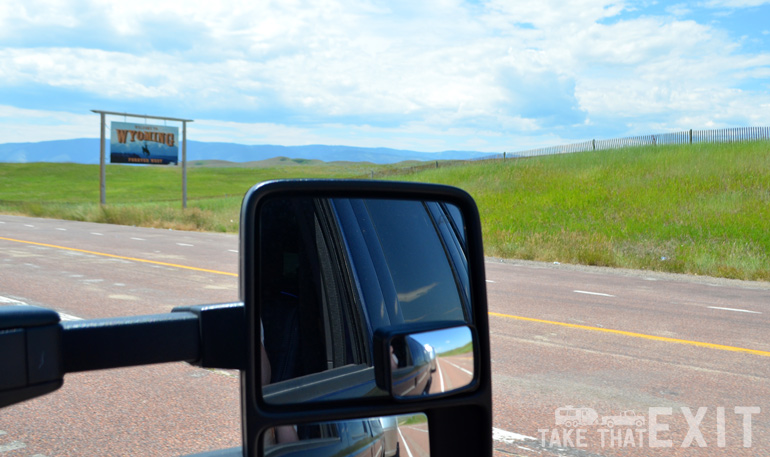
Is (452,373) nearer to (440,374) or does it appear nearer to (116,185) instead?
(440,374)

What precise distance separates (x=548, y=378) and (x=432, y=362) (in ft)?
15.1

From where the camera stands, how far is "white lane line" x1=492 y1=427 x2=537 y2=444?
13.9 ft

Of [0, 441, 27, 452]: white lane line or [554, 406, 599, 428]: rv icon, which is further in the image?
[554, 406, 599, 428]: rv icon

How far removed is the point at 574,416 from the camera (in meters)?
4.73

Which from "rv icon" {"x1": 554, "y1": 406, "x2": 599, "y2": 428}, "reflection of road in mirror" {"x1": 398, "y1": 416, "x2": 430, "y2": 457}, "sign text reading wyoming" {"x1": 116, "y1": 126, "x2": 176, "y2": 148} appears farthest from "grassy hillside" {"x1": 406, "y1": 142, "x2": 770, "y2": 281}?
"reflection of road in mirror" {"x1": 398, "y1": 416, "x2": 430, "y2": 457}

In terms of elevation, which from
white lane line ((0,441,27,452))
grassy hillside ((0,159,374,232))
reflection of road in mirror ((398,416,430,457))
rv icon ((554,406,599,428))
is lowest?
rv icon ((554,406,599,428))

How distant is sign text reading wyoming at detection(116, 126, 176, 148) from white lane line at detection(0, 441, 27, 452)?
35227 millimetres

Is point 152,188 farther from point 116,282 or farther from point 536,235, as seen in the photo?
point 116,282

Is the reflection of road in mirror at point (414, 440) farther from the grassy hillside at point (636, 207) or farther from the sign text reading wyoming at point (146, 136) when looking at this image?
the sign text reading wyoming at point (146, 136)

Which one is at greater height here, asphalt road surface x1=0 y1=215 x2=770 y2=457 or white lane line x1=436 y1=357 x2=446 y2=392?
white lane line x1=436 y1=357 x2=446 y2=392

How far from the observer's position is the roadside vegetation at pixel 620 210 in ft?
55.7

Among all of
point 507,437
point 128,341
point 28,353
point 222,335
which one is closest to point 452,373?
point 222,335

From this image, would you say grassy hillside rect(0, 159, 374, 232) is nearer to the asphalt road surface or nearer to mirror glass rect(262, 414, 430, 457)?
the asphalt road surface

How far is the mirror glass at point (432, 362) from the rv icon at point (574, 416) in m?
3.43
